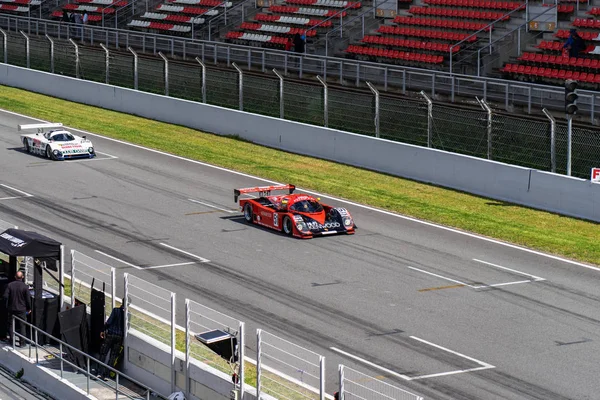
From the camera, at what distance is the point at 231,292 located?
23250mm

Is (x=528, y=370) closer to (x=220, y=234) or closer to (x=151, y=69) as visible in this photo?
(x=220, y=234)

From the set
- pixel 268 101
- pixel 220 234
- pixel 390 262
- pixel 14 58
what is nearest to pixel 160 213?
pixel 220 234

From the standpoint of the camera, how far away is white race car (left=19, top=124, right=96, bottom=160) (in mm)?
36691

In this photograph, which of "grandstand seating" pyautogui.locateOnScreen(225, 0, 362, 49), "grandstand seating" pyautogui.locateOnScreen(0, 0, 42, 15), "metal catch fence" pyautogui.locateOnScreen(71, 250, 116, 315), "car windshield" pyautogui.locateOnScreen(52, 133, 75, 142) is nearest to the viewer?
"metal catch fence" pyautogui.locateOnScreen(71, 250, 116, 315)

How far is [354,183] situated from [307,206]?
21.2 feet

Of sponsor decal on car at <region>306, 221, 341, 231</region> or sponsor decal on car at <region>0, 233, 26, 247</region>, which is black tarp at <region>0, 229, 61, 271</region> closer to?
sponsor decal on car at <region>0, 233, 26, 247</region>

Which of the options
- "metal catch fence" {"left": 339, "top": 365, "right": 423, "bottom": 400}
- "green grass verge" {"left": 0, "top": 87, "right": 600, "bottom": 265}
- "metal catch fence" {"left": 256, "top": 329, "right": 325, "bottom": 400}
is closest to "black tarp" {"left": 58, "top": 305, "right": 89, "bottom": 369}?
"metal catch fence" {"left": 256, "top": 329, "right": 325, "bottom": 400}

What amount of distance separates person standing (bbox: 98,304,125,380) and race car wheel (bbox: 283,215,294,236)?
28.8 ft

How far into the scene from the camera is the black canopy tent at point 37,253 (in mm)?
20484

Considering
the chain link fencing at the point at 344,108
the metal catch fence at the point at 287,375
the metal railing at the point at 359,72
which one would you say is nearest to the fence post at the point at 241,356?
the metal catch fence at the point at 287,375

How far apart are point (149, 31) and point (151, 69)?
43.3ft

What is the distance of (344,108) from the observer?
3766cm

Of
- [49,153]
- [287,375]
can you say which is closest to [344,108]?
[49,153]

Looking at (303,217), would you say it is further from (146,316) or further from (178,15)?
(178,15)
